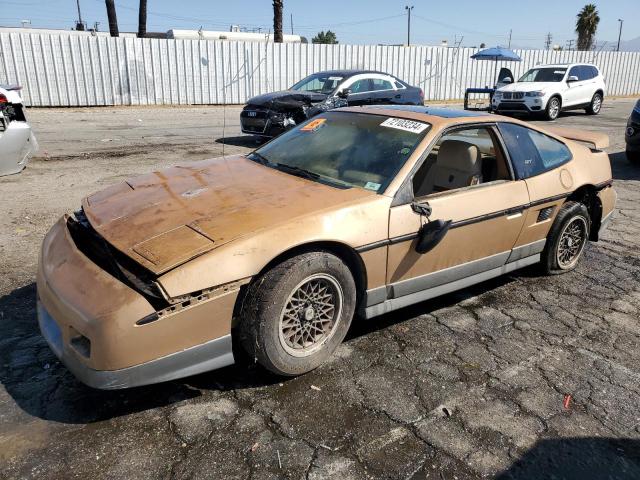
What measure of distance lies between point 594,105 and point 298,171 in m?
19.2

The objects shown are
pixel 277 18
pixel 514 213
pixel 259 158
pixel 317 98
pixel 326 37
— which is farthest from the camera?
pixel 326 37

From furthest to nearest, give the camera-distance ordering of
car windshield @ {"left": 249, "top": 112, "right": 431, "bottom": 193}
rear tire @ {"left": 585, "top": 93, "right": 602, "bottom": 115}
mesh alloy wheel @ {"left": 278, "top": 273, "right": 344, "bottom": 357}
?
rear tire @ {"left": 585, "top": 93, "right": 602, "bottom": 115} < car windshield @ {"left": 249, "top": 112, "right": 431, "bottom": 193} < mesh alloy wheel @ {"left": 278, "top": 273, "right": 344, "bottom": 357}

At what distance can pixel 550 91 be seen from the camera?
16.9 meters

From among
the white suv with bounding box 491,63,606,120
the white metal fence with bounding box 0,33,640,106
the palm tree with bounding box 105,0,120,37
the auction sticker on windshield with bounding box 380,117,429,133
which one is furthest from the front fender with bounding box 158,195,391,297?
the palm tree with bounding box 105,0,120,37

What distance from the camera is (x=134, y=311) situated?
2.35 metres

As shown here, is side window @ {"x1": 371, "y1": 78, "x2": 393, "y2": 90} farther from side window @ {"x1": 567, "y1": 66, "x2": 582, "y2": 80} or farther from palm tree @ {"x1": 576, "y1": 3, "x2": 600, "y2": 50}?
palm tree @ {"x1": 576, "y1": 3, "x2": 600, "y2": 50}

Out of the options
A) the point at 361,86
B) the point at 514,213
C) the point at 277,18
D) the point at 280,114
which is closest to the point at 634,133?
the point at 361,86

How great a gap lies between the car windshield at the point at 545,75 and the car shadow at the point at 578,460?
57.3 feet

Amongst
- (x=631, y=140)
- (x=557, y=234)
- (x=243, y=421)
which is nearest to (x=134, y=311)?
(x=243, y=421)

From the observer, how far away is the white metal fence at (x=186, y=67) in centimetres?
1695

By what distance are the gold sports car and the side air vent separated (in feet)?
0.08

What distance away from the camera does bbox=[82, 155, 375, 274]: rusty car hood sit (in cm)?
261

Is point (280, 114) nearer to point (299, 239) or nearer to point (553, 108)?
point (299, 239)

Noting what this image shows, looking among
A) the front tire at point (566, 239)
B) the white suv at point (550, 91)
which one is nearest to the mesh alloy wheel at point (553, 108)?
the white suv at point (550, 91)
